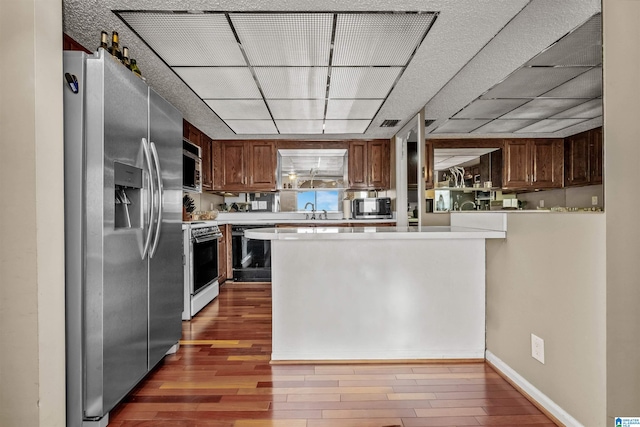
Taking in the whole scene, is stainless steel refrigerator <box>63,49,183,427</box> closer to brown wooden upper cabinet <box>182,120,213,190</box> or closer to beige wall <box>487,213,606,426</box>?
beige wall <box>487,213,606,426</box>

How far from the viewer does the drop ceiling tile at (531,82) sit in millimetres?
2416

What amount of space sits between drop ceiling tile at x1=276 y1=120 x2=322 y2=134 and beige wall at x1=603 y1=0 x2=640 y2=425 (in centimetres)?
337

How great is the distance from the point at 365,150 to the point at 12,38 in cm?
456

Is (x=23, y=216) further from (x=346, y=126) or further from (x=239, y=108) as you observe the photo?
(x=346, y=126)

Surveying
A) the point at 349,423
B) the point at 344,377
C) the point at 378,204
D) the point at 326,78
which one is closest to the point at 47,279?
the point at 349,423

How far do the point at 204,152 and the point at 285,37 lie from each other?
3077 mm

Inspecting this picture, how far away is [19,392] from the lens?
4.80 ft

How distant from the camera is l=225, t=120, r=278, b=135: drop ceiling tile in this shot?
450cm

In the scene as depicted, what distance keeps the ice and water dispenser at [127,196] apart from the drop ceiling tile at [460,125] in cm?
372

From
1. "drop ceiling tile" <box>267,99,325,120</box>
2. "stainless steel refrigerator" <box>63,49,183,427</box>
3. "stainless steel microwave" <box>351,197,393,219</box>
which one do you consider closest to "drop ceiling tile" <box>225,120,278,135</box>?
"drop ceiling tile" <box>267,99,325,120</box>

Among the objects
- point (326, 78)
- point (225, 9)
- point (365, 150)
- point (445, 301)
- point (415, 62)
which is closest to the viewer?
point (225, 9)

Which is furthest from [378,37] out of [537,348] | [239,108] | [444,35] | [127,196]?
[537,348]

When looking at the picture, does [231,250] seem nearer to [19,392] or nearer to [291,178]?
[291,178]

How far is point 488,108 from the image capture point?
377 cm
